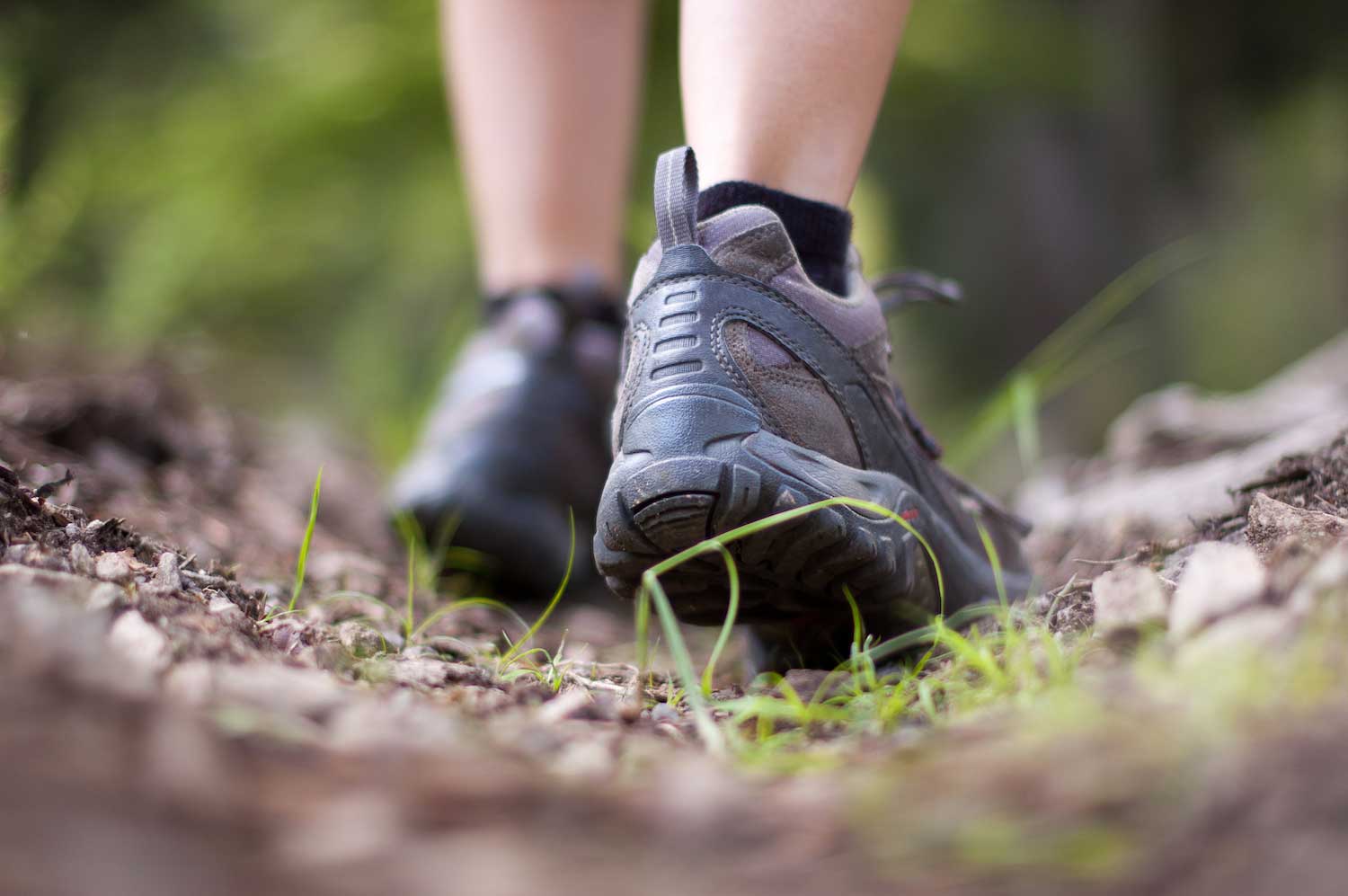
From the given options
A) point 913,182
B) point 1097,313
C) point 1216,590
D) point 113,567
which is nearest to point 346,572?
point 113,567

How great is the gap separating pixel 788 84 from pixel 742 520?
1.56 feet

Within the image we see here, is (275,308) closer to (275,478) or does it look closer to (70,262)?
(70,262)

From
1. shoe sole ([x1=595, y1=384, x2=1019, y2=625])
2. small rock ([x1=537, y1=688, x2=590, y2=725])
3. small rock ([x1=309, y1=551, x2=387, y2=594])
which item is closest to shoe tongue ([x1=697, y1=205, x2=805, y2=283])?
shoe sole ([x1=595, y1=384, x2=1019, y2=625])

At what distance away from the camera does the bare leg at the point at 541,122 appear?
192 cm

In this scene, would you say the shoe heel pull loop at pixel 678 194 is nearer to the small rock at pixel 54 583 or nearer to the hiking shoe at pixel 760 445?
the hiking shoe at pixel 760 445

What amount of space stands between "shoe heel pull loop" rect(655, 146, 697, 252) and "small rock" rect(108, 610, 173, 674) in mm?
606

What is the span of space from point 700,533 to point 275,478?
69.6 inches

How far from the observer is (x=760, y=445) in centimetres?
100

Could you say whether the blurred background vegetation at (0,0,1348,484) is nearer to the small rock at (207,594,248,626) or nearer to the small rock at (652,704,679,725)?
the small rock at (207,594,248,626)

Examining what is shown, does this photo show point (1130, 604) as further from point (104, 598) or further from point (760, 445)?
point (104, 598)

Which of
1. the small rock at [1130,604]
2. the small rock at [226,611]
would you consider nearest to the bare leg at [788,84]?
the small rock at [1130,604]

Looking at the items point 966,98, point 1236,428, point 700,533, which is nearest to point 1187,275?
point 966,98

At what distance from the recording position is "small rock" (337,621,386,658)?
3.39 ft

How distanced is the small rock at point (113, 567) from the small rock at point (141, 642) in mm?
156
